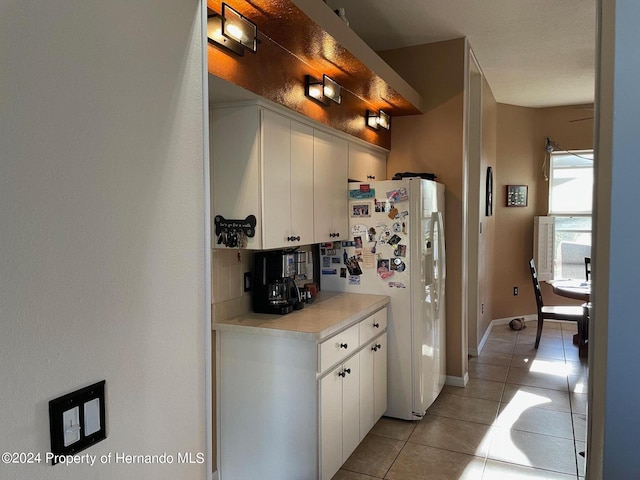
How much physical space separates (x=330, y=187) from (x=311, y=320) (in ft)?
3.37

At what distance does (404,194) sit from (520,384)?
2219 millimetres

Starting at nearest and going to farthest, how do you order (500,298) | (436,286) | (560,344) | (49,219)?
(49,219) → (436,286) → (560,344) → (500,298)

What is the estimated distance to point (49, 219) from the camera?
836 millimetres

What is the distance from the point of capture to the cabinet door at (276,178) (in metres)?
2.42

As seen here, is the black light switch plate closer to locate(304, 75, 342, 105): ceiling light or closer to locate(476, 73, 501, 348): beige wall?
locate(304, 75, 342, 105): ceiling light

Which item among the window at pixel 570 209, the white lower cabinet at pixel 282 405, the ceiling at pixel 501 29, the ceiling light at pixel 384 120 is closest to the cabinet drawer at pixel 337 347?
the white lower cabinet at pixel 282 405

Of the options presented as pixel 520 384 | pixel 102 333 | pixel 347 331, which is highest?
pixel 102 333

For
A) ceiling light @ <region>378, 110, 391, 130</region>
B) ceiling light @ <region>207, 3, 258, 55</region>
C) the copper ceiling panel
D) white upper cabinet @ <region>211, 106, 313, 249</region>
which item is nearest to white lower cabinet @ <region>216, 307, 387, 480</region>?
white upper cabinet @ <region>211, 106, 313, 249</region>

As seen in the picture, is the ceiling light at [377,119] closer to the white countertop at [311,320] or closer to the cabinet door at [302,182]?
the cabinet door at [302,182]

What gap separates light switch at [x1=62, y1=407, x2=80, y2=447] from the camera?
0.88 meters

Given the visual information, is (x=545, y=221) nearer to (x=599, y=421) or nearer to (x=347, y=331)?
(x=347, y=331)

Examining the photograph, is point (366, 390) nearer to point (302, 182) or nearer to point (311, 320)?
point (311, 320)

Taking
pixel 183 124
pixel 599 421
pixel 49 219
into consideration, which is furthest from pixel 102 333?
pixel 599 421

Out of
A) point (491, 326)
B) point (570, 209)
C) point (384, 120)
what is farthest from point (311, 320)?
point (570, 209)
